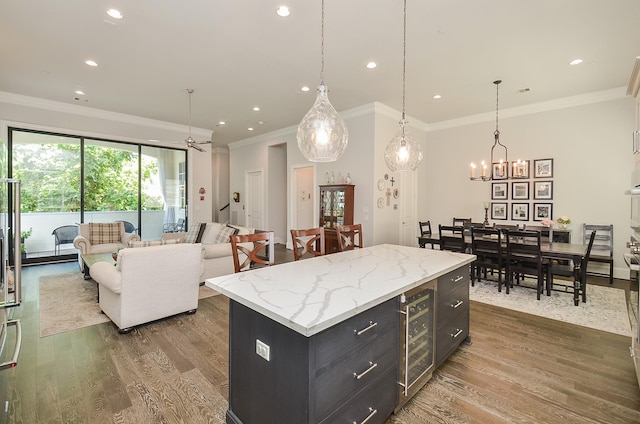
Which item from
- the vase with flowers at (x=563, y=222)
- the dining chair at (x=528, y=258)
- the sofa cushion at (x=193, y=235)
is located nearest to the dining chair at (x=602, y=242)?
the vase with flowers at (x=563, y=222)

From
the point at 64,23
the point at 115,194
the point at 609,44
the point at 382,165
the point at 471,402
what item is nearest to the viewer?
the point at 471,402

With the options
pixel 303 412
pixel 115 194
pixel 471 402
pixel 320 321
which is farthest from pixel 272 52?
pixel 115 194

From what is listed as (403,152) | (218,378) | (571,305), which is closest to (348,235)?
(403,152)

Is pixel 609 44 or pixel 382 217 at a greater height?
pixel 609 44

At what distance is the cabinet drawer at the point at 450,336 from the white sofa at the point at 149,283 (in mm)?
2688

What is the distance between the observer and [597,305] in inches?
148

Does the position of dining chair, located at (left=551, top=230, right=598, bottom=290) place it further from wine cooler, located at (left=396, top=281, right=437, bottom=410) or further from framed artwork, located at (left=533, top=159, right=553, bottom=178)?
wine cooler, located at (left=396, top=281, right=437, bottom=410)

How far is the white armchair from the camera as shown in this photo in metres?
5.30

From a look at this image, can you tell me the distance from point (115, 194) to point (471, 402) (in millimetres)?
7493

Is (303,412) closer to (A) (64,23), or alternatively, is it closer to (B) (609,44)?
(A) (64,23)

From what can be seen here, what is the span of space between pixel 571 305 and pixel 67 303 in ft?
21.4

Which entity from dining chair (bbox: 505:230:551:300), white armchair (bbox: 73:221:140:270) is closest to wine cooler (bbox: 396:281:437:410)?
dining chair (bbox: 505:230:551:300)

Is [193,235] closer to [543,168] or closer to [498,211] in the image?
[498,211]

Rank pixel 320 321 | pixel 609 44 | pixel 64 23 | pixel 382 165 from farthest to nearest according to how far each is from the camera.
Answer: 1. pixel 382 165
2. pixel 609 44
3. pixel 64 23
4. pixel 320 321
